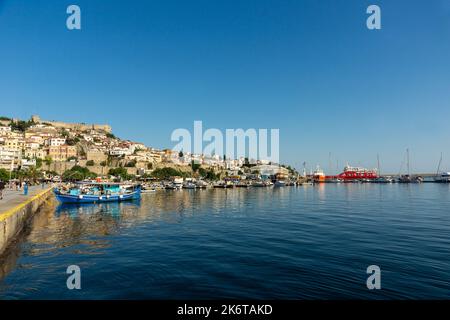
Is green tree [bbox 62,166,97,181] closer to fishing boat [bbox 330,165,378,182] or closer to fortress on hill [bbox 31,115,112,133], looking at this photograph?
fortress on hill [bbox 31,115,112,133]

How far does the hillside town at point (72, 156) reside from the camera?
96500mm

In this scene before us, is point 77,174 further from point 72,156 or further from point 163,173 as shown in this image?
point 163,173

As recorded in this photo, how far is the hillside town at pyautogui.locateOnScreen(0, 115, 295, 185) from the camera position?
96.5m

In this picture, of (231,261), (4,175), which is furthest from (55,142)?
(231,261)

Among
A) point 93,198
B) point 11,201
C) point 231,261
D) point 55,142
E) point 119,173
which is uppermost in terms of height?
point 55,142

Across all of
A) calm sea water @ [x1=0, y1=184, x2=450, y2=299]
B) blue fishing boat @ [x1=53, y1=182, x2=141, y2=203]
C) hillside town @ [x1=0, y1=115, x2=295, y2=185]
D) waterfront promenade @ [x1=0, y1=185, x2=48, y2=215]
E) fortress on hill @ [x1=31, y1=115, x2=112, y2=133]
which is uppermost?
fortress on hill @ [x1=31, y1=115, x2=112, y2=133]

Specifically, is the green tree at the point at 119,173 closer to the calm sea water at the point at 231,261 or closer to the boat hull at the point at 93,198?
the boat hull at the point at 93,198

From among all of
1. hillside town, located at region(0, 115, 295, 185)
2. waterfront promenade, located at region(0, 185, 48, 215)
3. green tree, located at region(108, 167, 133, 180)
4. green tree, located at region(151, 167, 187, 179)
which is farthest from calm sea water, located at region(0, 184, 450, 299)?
green tree, located at region(151, 167, 187, 179)

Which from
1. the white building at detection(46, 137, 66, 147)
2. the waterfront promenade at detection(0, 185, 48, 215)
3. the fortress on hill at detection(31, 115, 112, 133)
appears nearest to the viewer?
the waterfront promenade at detection(0, 185, 48, 215)

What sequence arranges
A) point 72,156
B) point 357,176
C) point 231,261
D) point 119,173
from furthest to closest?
point 357,176 < point 72,156 < point 119,173 < point 231,261

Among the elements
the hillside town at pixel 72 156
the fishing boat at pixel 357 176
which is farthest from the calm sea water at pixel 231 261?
the fishing boat at pixel 357 176

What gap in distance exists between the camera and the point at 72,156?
4537 inches

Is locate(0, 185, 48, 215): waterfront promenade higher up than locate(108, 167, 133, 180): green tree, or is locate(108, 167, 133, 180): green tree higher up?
locate(108, 167, 133, 180): green tree
